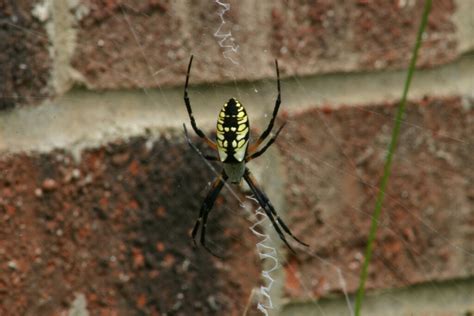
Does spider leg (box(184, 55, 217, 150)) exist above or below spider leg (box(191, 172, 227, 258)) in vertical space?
above

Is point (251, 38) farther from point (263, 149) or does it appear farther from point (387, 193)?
point (387, 193)

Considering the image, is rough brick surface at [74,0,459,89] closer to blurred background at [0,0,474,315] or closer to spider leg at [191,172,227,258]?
blurred background at [0,0,474,315]

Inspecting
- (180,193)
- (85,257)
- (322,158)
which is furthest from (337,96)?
(85,257)

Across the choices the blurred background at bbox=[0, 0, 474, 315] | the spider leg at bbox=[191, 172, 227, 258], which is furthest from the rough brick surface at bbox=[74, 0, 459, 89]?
the spider leg at bbox=[191, 172, 227, 258]

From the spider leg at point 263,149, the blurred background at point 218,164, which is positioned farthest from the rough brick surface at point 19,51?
the spider leg at point 263,149

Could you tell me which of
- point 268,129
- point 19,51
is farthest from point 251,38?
point 19,51

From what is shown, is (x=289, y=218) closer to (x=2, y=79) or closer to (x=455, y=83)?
(x=455, y=83)

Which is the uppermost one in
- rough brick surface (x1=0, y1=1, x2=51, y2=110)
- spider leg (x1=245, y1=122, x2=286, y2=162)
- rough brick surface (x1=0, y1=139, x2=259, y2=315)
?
rough brick surface (x1=0, y1=1, x2=51, y2=110)
